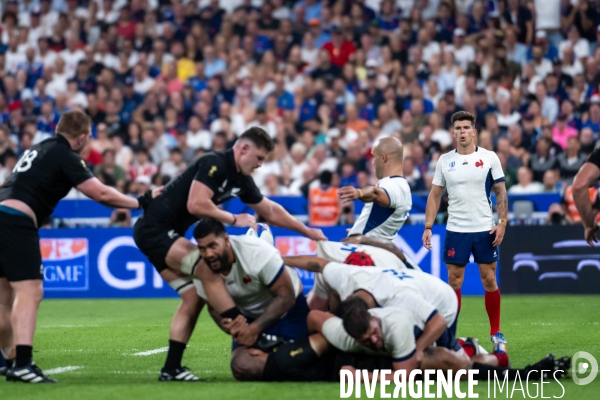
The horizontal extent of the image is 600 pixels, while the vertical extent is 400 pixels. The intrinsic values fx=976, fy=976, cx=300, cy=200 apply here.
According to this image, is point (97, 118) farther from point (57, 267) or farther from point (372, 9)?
point (372, 9)

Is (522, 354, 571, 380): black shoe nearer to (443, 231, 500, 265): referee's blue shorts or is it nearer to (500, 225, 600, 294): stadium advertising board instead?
(443, 231, 500, 265): referee's blue shorts

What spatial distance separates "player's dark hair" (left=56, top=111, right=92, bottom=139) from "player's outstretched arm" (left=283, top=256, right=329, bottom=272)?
1973mm

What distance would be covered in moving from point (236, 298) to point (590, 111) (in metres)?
11.4

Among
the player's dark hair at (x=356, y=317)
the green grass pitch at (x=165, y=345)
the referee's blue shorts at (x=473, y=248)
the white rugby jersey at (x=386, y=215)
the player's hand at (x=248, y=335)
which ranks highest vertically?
the white rugby jersey at (x=386, y=215)

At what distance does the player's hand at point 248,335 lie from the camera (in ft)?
24.8

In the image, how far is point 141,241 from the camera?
805 centimetres

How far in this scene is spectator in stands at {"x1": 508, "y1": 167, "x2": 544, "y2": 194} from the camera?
16.2 meters

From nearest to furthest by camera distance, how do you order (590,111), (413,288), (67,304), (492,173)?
(413,288) → (492,173) → (67,304) → (590,111)

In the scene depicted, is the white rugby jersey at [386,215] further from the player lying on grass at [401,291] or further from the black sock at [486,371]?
the black sock at [486,371]

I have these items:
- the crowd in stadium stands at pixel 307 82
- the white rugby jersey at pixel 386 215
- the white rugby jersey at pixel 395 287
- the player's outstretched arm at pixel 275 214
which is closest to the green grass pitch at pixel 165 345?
the white rugby jersey at pixel 395 287

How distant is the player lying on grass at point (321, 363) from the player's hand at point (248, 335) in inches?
3.0

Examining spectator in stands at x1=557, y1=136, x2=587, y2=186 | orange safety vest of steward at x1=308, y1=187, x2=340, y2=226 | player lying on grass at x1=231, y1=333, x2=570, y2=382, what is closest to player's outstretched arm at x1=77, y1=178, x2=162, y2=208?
player lying on grass at x1=231, y1=333, x2=570, y2=382

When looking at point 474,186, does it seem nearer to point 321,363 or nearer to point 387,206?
point 387,206

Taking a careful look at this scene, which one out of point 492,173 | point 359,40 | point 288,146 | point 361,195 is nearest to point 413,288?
point 361,195
